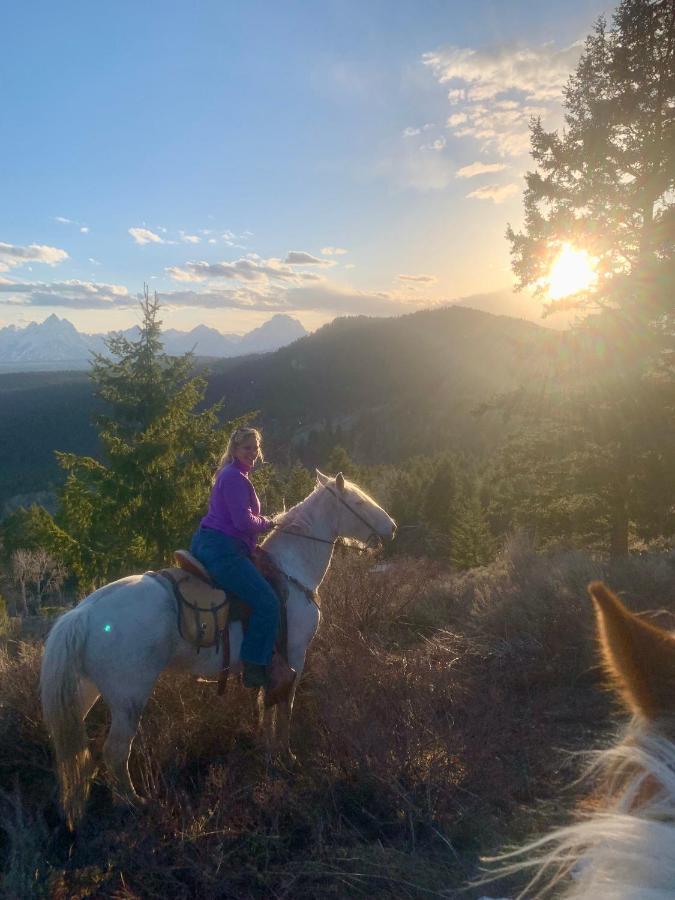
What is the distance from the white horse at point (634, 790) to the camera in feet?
1.95

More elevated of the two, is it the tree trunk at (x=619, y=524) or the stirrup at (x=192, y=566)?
the stirrup at (x=192, y=566)

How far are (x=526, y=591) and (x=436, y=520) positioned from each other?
21075 mm

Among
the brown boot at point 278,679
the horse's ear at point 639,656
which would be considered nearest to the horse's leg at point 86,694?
the brown boot at point 278,679

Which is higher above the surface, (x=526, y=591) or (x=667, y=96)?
(x=667, y=96)

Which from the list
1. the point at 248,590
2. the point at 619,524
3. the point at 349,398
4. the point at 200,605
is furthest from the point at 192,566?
the point at 349,398

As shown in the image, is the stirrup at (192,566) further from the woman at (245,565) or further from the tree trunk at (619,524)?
the tree trunk at (619,524)

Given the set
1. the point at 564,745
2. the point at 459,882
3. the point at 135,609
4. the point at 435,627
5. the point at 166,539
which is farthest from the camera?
the point at 166,539

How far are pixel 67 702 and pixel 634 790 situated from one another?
3571mm

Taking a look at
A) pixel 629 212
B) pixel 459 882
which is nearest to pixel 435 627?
pixel 459 882

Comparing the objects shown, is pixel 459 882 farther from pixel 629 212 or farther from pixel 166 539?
pixel 166 539

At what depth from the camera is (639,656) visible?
2.50ft

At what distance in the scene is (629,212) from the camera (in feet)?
27.8

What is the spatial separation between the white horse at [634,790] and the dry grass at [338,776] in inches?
90.9

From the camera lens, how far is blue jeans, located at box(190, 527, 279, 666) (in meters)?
3.89
